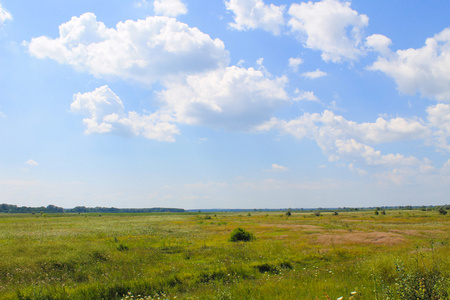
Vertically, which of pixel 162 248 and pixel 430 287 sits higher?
pixel 430 287

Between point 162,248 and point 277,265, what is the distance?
12.7m

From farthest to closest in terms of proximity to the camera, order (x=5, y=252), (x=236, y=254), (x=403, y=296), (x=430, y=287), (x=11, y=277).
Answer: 1. (x=236, y=254)
2. (x=5, y=252)
3. (x=11, y=277)
4. (x=430, y=287)
5. (x=403, y=296)

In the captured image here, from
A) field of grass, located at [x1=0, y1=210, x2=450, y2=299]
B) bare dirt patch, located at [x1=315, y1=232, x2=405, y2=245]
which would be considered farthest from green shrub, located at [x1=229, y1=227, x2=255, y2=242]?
field of grass, located at [x1=0, y1=210, x2=450, y2=299]

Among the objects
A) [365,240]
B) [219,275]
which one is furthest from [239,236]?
[219,275]

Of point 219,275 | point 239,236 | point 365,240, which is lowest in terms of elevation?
point 239,236

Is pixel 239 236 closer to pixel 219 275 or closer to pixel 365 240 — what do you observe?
pixel 365 240

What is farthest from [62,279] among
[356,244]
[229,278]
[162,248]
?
[356,244]

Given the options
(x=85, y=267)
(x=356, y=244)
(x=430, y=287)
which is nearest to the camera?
(x=430, y=287)

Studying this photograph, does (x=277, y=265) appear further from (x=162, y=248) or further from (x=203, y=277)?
(x=162, y=248)

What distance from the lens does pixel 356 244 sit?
23.6 m

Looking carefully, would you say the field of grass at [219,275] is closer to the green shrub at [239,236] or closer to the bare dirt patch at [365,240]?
the bare dirt patch at [365,240]

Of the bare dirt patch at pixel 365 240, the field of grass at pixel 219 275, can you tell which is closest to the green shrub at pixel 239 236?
the bare dirt patch at pixel 365 240

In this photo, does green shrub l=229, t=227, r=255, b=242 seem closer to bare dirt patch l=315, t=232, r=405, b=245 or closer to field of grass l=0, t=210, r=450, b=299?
bare dirt patch l=315, t=232, r=405, b=245

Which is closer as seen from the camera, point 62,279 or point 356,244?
point 62,279
